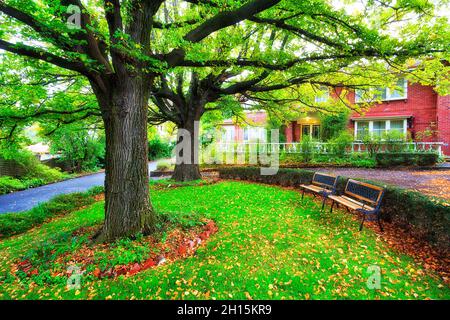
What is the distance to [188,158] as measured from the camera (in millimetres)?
11664

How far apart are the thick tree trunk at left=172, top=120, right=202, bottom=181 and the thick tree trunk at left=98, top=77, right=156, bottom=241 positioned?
22.9 ft

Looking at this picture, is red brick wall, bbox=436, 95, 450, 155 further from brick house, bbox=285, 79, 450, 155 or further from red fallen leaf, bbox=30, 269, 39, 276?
red fallen leaf, bbox=30, 269, 39, 276

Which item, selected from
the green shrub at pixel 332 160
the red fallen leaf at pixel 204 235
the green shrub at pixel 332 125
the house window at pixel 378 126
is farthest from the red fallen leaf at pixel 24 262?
the house window at pixel 378 126

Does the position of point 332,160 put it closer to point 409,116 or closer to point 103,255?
point 409,116

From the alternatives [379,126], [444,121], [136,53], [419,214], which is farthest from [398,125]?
[136,53]

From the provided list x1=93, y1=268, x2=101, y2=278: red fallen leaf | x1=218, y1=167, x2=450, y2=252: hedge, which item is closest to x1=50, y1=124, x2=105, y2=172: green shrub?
x1=93, y1=268, x2=101, y2=278: red fallen leaf

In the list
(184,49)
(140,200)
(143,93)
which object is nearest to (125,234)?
(140,200)

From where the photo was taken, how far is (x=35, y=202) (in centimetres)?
986

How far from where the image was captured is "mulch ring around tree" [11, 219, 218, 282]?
3312mm

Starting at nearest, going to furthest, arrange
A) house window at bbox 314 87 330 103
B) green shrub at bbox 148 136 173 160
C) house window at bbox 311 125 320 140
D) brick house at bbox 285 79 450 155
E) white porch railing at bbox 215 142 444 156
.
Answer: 1. house window at bbox 314 87 330 103
2. white porch railing at bbox 215 142 444 156
3. brick house at bbox 285 79 450 155
4. house window at bbox 311 125 320 140
5. green shrub at bbox 148 136 173 160

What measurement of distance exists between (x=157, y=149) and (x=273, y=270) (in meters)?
29.6

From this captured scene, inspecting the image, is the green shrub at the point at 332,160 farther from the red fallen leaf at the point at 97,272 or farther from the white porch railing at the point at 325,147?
the red fallen leaf at the point at 97,272
